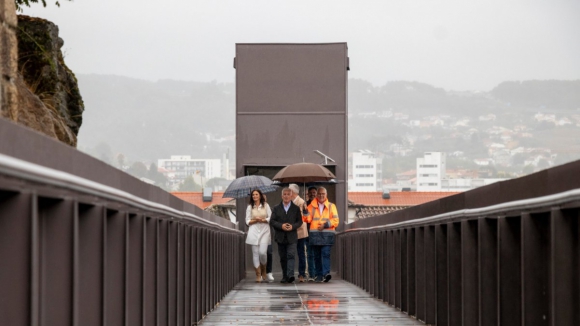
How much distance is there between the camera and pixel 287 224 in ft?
62.1

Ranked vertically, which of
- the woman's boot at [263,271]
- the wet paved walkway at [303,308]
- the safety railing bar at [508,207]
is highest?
the safety railing bar at [508,207]

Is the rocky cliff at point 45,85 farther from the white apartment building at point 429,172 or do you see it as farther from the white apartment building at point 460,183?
the white apartment building at point 429,172

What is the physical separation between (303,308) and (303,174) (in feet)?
26.8

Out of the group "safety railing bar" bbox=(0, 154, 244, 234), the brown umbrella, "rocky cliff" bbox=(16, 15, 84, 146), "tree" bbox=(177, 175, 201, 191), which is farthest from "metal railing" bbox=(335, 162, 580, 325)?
"tree" bbox=(177, 175, 201, 191)

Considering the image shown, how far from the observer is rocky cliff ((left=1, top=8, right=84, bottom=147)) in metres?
14.6

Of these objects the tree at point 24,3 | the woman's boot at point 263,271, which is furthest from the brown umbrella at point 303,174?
the tree at point 24,3

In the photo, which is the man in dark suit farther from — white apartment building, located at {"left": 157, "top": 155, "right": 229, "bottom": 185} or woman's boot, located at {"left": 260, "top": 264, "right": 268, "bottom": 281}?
white apartment building, located at {"left": 157, "top": 155, "right": 229, "bottom": 185}

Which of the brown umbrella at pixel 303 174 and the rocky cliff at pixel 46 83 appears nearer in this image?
the rocky cliff at pixel 46 83

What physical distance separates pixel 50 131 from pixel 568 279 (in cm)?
1106

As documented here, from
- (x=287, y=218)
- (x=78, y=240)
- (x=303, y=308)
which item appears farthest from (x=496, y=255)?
(x=287, y=218)

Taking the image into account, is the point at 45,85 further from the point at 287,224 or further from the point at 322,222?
the point at 322,222

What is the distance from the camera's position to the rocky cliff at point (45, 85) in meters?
14.6

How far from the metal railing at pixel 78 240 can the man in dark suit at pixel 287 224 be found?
10677 millimetres

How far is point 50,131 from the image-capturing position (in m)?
14.7
